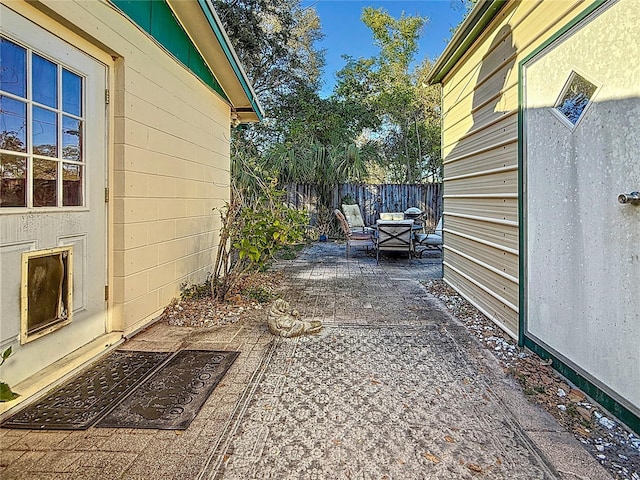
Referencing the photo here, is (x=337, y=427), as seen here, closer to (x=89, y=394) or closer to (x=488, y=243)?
(x=89, y=394)

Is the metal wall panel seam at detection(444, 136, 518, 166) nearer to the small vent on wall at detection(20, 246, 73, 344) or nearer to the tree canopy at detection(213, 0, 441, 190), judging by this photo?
the small vent on wall at detection(20, 246, 73, 344)

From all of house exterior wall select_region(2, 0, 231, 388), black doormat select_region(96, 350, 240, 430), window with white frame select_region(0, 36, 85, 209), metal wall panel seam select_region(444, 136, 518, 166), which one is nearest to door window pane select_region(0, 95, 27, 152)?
window with white frame select_region(0, 36, 85, 209)

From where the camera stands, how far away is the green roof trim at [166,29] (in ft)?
9.98

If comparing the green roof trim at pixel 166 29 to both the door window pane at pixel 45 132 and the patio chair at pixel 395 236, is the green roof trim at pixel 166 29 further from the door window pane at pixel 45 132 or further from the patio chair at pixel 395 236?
the patio chair at pixel 395 236

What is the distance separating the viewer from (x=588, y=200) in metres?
2.12

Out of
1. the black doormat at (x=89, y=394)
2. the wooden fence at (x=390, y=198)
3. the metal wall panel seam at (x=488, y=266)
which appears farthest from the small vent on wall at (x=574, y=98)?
the wooden fence at (x=390, y=198)

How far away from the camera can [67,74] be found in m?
2.46

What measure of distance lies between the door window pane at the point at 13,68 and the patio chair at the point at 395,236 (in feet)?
18.2

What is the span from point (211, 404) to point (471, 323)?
238cm

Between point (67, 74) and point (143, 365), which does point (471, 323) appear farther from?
point (67, 74)

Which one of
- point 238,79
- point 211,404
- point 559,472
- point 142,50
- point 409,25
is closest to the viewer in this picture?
point 559,472

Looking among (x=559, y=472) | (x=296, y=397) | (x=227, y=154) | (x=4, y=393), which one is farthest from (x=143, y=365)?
(x=227, y=154)

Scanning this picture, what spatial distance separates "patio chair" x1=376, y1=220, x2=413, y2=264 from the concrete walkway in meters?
3.82

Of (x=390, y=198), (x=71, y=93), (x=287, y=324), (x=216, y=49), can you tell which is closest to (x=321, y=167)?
(x=390, y=198)
